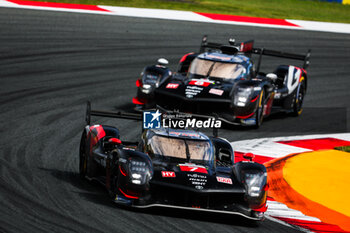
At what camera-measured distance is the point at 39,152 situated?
11.8 meters

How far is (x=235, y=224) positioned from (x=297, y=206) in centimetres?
136

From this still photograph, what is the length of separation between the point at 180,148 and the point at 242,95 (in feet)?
17.2

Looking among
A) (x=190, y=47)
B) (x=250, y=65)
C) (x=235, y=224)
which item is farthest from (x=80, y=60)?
(x=235, y=224)

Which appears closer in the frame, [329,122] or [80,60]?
[329,122]

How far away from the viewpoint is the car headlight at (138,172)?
29.3ft

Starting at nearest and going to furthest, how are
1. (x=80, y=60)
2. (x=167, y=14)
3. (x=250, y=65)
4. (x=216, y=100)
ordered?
(x=216, y=100) < (x=250, y=65) < (x=80, y=60) < (x=167, y=14)

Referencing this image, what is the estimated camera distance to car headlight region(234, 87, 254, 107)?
585 inches

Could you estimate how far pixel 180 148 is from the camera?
391 inches

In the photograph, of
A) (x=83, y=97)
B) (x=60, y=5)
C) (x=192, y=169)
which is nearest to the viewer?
(x=192, y=169)

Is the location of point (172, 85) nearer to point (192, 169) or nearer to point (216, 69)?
point (216, 69)

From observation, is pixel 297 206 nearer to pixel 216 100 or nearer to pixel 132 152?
pixel 132 152

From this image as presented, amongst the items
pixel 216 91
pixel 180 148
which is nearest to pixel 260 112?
pixel 216 91

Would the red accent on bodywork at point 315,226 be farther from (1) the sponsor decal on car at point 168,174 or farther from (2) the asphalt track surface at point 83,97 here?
(1) the sponsor decal on car at point 168,174

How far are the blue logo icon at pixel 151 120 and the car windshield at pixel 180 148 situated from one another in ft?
1.79
